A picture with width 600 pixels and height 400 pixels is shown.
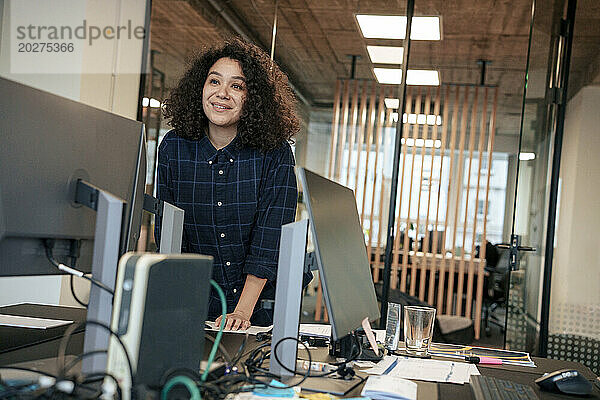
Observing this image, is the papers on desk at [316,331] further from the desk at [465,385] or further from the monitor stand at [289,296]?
the monitor stand at [289,296]

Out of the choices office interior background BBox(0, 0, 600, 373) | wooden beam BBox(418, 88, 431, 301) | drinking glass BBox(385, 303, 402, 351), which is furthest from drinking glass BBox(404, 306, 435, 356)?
wooden beam BBox(418, 88, 431, 301)

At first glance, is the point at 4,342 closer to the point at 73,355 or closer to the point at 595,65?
the point at 73,355

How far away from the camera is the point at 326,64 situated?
4816 millimetres

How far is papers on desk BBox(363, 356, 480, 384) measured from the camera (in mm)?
1574

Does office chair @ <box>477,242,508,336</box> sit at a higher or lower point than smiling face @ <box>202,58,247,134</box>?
lower

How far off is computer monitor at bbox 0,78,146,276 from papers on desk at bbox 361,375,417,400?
538 millimetres

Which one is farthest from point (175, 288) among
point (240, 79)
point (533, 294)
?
point (533, 294)

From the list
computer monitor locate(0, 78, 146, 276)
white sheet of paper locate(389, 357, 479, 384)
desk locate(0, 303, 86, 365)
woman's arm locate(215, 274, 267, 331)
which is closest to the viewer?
computer monitor locate(0, 78, 146, 276)

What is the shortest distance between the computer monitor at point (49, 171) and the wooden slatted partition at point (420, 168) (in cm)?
344

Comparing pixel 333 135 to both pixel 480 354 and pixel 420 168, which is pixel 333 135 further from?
pixel 480 354

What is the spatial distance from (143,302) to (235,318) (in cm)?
97

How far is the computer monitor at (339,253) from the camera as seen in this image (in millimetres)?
1344

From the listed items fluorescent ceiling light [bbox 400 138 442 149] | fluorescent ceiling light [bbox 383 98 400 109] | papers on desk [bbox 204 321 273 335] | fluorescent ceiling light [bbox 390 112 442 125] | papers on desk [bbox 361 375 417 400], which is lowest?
papers on desk [bbox 204 321 273 335]

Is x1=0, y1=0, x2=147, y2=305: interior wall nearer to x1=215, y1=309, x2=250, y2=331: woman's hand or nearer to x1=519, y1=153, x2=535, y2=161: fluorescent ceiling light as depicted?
x1=215, y1=309, x2=250, y2=331: woman's hand
